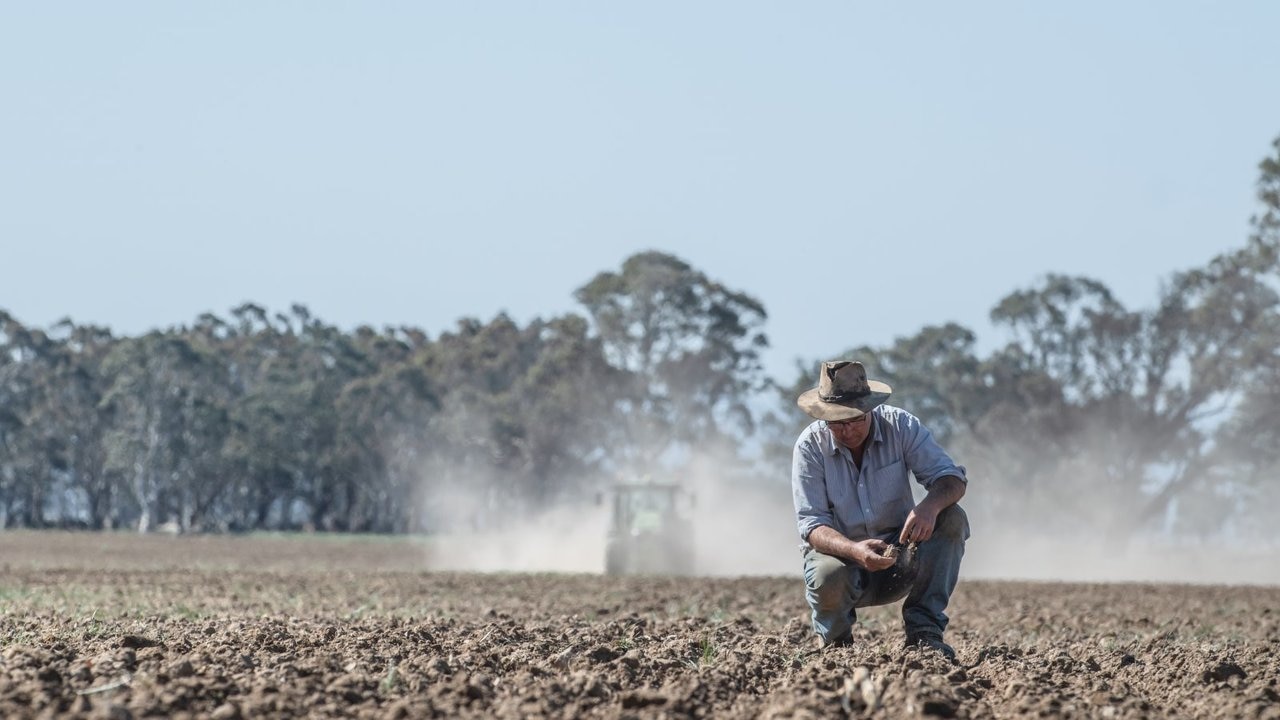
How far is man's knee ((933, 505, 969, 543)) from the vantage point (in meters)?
7.65

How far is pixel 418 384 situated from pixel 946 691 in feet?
215

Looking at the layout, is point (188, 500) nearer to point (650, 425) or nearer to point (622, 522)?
point (650, 425)

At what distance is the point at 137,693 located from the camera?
5.28m

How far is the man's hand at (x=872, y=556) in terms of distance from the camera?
7.25 m

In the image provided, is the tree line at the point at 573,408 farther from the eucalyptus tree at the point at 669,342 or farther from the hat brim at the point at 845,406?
the hat brim at the point at 845,406

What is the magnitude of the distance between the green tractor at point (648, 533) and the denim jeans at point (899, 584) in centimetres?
1952

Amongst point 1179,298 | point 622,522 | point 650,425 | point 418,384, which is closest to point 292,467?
point 418,384

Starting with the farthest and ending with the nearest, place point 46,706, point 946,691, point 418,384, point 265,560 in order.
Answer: point 418,384, point 265,560, point 946,691, point 46,706

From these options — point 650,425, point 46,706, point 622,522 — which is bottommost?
point 46,706

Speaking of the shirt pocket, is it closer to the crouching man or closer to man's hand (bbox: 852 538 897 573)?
the crouching man

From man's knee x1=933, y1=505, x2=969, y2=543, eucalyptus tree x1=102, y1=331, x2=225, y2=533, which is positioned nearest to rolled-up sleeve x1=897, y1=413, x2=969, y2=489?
man's knee x1=933, y1=505, x2=969, y2=543

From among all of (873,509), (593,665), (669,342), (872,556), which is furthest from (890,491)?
(669,342)

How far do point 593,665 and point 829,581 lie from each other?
4.59ft

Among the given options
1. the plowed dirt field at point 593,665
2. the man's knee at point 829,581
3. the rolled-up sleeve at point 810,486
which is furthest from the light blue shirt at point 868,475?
the plowed dirt field at point 593,665
